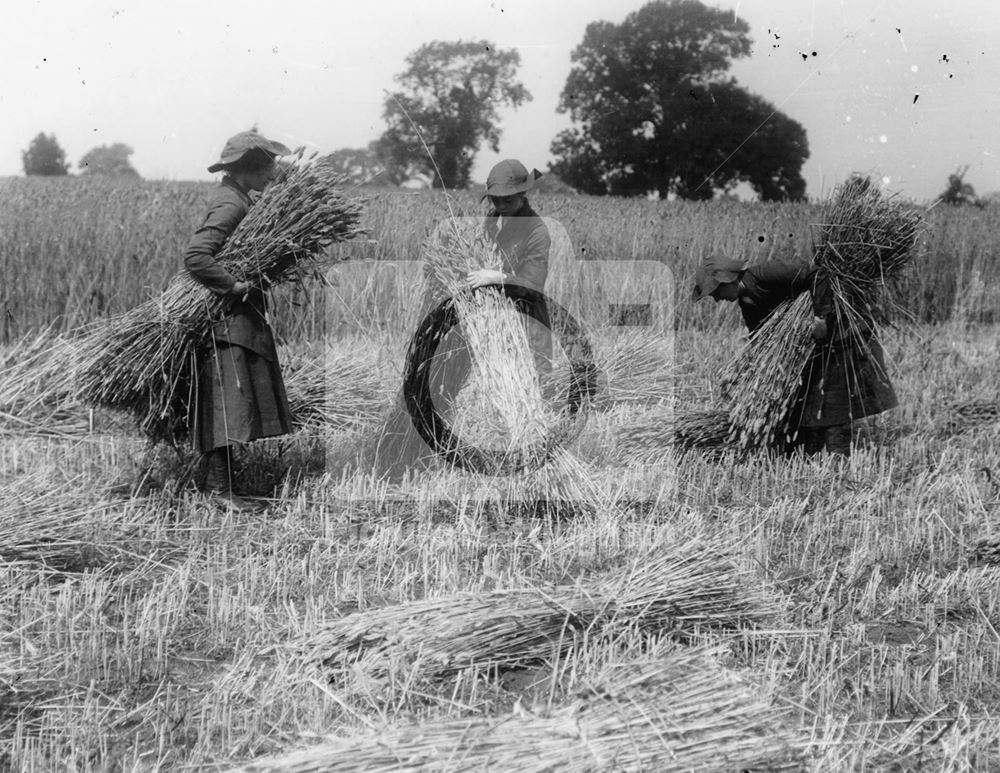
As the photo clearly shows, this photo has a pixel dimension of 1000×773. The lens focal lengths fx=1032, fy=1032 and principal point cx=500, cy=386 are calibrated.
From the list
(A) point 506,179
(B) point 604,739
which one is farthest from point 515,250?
(B) point 604,739

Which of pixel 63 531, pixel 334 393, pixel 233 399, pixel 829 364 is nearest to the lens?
pixel 63 531

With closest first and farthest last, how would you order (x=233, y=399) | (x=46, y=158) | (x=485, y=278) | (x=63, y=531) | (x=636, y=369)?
(x=63, y=531), (x=233, y=399), (x=485, y=278), (x=636, y=369), (x=46, y=158)

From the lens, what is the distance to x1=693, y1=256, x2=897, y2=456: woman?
15.6 feet

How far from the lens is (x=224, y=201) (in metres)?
4.12

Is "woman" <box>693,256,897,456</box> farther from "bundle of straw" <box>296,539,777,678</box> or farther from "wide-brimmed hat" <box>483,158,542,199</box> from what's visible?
"bundle of straw" <box>296,539,777,678</box>

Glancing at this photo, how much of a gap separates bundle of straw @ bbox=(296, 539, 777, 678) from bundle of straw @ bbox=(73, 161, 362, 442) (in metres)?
1.70

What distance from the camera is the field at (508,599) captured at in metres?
2.27

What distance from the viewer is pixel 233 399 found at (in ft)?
13.5

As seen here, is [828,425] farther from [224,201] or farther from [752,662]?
[224,201]

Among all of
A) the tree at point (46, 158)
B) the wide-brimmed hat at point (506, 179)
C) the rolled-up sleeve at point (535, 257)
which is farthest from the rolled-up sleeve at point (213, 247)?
the tree at point (46, 158)

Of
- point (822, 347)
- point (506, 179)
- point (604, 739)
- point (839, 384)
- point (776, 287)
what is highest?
point (506, 179)

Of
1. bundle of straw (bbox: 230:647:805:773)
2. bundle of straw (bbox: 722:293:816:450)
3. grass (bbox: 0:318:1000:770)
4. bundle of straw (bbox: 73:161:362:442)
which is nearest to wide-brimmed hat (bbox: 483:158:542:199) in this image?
bundle of straw (bbox: 73:161:362:442)

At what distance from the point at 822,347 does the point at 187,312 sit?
2.86 metres

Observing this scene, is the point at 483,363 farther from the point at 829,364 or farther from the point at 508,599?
the point at 829,364
